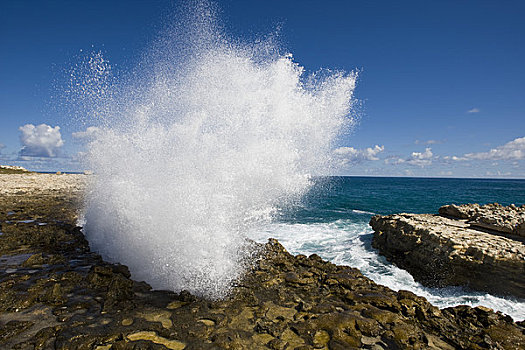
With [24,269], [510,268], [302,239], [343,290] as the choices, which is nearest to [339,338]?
[343,290]

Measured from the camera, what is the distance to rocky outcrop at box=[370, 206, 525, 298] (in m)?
7.44

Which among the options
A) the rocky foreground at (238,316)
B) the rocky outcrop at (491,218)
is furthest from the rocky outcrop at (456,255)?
the rocky foreground at (238,316)

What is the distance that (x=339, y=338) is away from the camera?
4.15 meters

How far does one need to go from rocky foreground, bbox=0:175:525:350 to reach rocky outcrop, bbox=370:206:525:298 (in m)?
3.12

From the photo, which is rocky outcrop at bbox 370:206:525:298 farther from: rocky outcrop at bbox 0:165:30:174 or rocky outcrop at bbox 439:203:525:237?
rocky outcrop at bbox 0:165:30:174

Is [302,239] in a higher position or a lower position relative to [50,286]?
lower

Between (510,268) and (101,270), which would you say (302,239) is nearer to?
(510,268)

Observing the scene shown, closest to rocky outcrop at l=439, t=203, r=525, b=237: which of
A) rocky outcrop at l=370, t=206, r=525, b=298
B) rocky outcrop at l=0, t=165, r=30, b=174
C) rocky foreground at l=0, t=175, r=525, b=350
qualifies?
rocky outcrop at l=370, t=206, r=525, b=298

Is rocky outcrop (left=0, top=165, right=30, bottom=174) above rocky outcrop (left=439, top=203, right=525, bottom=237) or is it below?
above

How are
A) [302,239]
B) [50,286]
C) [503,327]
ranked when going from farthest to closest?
[302,239] → [50,286] → [503,327]

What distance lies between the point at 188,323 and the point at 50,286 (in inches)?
133

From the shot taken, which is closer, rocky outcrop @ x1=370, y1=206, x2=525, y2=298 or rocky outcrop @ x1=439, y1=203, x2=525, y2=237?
rocky outcrop @ x1=370, y1=206, x2=525, y2=298

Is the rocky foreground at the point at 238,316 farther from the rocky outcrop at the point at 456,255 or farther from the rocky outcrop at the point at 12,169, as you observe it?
the rocky outcrop at the point at 12,169

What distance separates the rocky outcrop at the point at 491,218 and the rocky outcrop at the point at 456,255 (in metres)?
0.37
